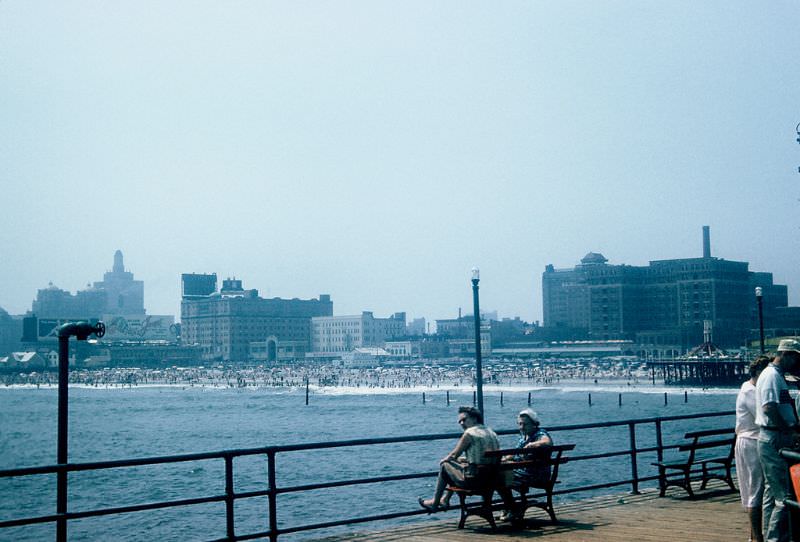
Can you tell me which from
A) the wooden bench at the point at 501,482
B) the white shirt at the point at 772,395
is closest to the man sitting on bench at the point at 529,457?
the wooden bench at the point at 501,482

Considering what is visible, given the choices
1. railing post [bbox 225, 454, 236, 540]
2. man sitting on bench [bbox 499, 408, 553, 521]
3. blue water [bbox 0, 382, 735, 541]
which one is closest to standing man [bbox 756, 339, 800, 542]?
man sitting on bench [bbox 499, 408, 553, 521]

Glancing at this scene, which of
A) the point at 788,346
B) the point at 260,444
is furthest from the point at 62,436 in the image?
the point at 260,444

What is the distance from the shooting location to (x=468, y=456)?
10734 millimetres

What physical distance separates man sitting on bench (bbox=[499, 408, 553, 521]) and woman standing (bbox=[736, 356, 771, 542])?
239 centimetres

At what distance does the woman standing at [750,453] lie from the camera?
29.8 ft

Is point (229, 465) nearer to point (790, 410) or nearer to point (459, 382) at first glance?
point (790, 410)

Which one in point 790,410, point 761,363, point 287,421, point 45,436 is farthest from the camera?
point 287,421

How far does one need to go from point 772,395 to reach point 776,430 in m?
0.34

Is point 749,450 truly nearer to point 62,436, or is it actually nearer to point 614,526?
point 614,526

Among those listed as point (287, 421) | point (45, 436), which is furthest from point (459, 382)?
point (45, 436)

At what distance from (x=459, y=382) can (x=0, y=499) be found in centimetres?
15806

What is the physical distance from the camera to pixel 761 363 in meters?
9.41

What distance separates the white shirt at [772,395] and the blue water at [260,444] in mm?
23057

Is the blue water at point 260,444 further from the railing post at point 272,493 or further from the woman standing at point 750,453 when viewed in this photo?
the woman standing at point 750,453
